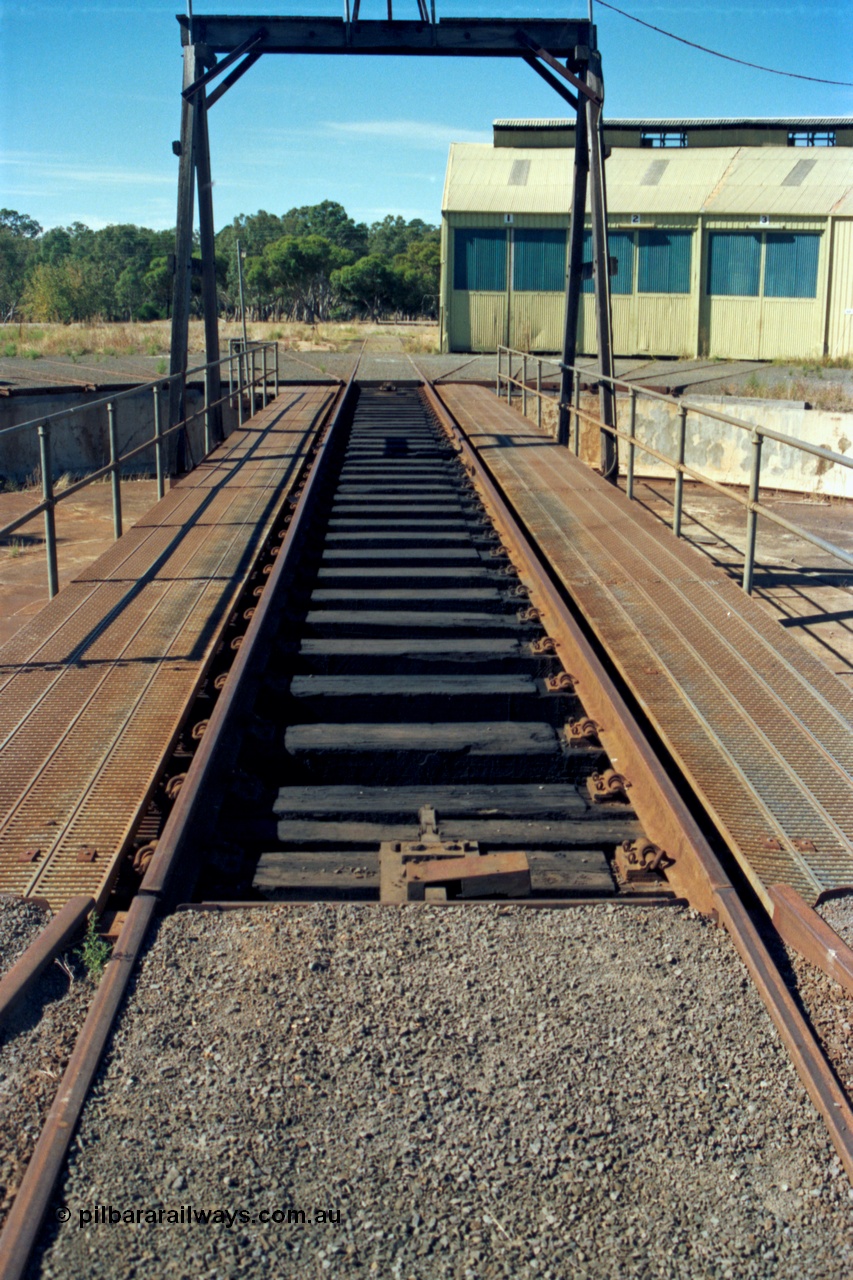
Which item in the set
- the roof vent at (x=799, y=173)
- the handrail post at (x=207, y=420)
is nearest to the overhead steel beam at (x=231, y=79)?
the handrail post at (x=207, y=420)

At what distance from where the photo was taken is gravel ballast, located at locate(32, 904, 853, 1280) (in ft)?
7.97

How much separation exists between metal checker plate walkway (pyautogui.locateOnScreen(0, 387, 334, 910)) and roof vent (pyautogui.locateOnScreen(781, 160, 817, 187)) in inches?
1126

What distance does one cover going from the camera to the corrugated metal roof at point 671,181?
32.1 meters

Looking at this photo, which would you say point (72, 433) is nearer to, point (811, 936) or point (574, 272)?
point (574, 272)

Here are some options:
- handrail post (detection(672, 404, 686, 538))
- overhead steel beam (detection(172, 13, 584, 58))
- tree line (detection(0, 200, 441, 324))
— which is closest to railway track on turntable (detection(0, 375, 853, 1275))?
handrail post (detection(672, 404, 686, 538))

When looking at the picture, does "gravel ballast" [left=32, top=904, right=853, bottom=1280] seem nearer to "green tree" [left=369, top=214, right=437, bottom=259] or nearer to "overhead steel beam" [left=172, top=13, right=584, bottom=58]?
"overhead steel beam" [left=172, top=13, right=584, bottom=58]

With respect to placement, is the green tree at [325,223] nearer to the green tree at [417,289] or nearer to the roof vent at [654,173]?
the green tree at [417,289]

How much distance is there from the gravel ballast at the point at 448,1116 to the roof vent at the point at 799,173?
3405 centimetres

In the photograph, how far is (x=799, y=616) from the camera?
949 cm

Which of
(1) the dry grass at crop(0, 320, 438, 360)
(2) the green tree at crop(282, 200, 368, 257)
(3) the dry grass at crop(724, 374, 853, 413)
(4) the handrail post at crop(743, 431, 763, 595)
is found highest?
(2) the green tree at crop(282, 200, 368, 257)

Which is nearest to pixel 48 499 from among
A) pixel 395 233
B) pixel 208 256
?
pixel 208 256

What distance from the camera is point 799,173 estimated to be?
33594 mm

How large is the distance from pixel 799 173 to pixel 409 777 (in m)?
33.6

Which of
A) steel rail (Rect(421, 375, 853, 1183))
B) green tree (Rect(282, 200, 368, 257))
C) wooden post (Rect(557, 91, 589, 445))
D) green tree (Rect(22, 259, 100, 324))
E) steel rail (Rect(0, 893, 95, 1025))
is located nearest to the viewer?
Answer: steel rail (Rect(421, 375, 853, 1183))
